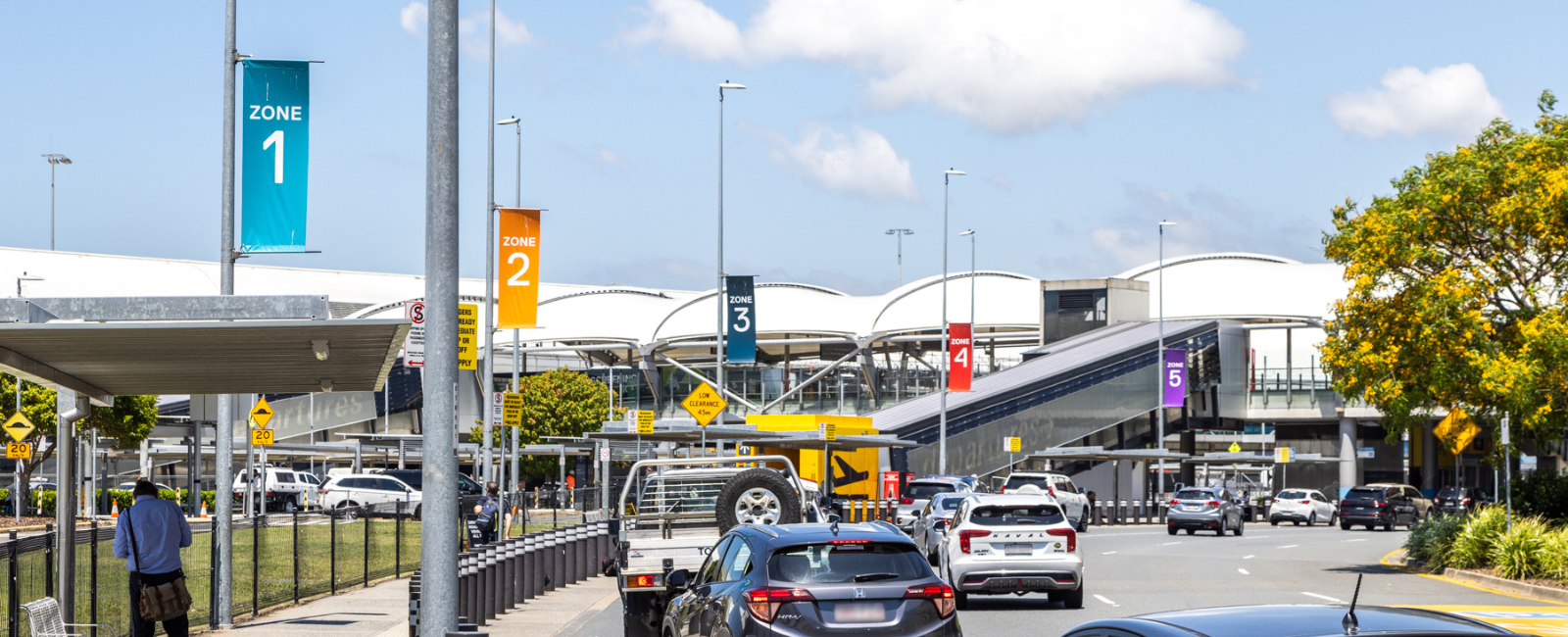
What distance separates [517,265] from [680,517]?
12.2 meters

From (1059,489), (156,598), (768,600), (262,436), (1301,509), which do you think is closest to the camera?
(768,600)

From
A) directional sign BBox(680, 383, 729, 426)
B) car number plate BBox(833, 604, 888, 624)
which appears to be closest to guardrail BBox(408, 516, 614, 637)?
car number plate BBox(833, 604, 888, 624)

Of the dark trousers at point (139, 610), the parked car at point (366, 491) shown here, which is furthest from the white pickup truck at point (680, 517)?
the parked car at point (366, 491)

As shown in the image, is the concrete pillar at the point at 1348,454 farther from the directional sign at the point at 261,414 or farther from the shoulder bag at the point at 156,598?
the shoulder bag at the point at 156,598

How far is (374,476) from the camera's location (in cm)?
4878

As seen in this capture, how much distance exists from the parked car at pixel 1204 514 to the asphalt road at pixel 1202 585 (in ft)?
15.0

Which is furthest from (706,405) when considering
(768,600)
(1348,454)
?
(1348,454)

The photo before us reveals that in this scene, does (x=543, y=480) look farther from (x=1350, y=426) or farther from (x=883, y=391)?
(x=1350, y=426)

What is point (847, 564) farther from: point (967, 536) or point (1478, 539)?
point (1478, 539)

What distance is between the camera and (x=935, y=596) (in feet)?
36.2

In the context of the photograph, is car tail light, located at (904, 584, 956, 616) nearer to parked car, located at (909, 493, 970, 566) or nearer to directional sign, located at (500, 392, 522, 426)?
parked car, located at (909, 493, 970, 566)

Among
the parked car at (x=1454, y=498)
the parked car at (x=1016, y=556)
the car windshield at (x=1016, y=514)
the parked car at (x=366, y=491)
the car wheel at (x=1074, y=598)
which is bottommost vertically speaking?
the parked car at (x=1454, y=498)

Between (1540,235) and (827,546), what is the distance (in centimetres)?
1819

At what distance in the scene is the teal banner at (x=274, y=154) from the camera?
54.0 feet
